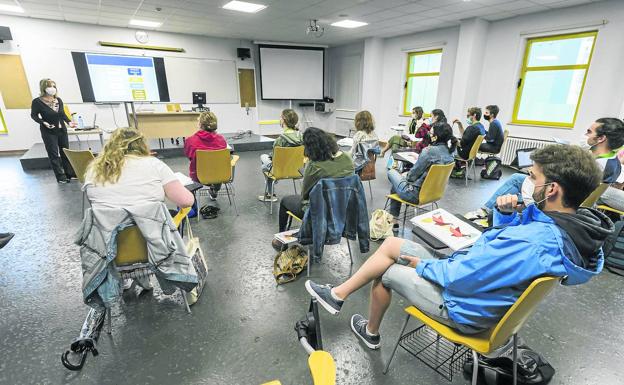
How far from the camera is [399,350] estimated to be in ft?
5.34

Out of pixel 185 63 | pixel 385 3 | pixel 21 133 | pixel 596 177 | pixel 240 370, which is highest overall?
pixel 385 3

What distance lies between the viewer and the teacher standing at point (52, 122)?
4289 millimetres

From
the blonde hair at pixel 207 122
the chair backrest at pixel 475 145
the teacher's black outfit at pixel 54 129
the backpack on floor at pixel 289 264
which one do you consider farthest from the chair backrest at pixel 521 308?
the teacher's black outfit at pixel 54 129

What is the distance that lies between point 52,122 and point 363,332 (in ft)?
17.4

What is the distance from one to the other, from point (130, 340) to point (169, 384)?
0.43 m

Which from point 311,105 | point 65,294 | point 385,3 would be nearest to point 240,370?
point 65,294

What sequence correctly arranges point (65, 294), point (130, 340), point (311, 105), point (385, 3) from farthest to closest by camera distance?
point (311, 105), point (385, 3), point (65, 294), point (130, 340)

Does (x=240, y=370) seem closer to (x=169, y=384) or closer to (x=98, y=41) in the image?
(x=169, y=384)

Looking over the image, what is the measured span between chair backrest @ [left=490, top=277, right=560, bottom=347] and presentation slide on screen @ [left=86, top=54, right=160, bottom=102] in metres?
7.55

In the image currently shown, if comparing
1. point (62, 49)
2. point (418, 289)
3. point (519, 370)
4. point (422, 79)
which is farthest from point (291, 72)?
point (519, 370)

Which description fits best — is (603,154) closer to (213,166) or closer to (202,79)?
(213,166)

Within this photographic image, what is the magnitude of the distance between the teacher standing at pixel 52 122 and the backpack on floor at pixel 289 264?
431cm

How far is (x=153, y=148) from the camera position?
6.75 meters

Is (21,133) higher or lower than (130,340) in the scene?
higher
